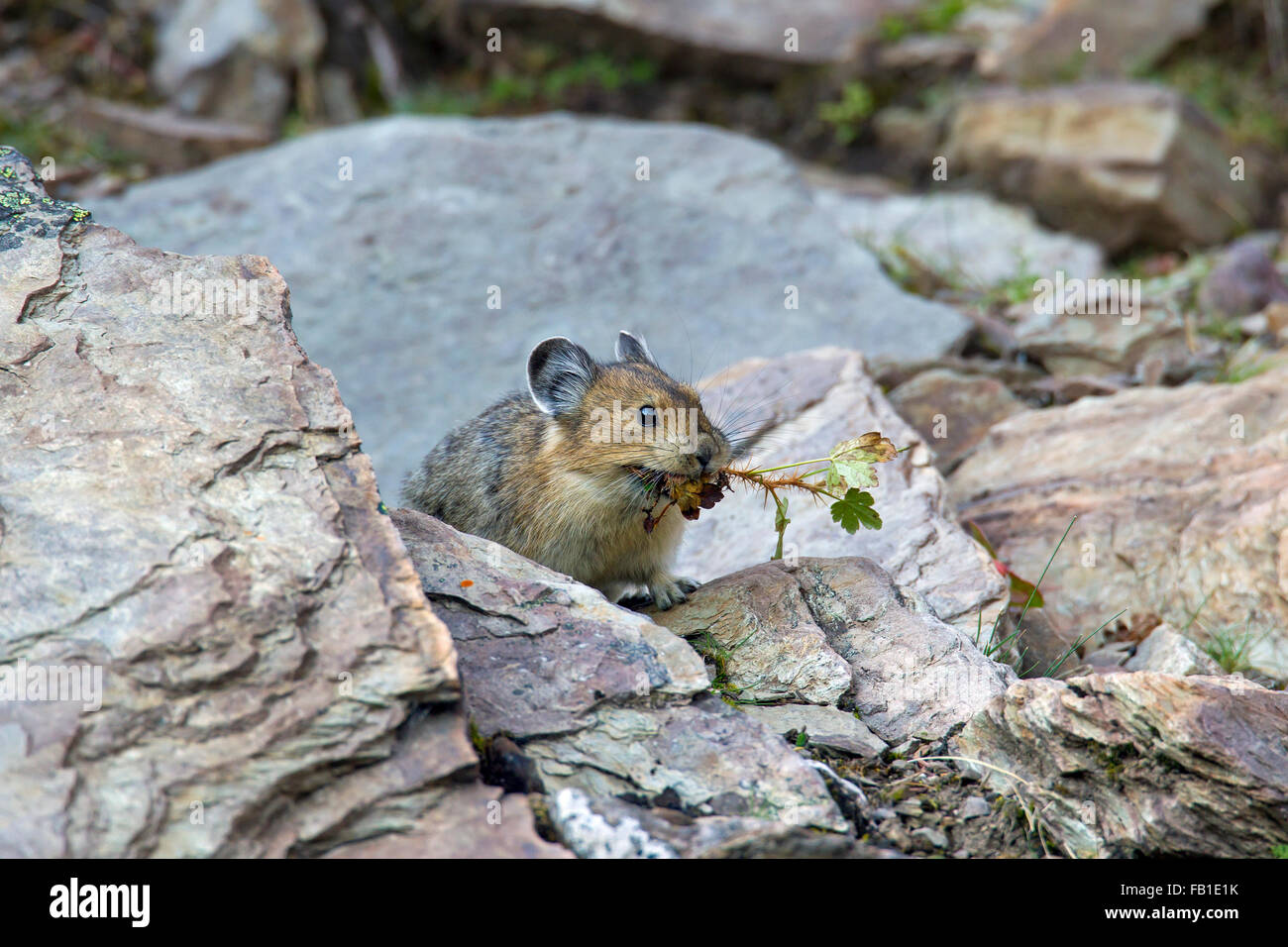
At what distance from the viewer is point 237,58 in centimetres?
1525

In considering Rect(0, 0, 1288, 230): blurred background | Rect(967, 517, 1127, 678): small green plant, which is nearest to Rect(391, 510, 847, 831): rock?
Rect(967, 517, 1127, 678): small green plant

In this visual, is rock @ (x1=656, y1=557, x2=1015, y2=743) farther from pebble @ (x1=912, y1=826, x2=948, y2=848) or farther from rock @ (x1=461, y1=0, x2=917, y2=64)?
rock @ (x1=461, y1=0, x2=917, y2=64)

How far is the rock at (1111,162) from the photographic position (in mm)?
13477

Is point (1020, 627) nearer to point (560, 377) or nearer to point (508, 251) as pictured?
point (560, 377)

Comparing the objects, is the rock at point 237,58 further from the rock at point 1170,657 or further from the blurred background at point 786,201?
the rock at point 1170,657

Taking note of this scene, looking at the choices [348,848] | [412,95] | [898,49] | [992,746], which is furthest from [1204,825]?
[412,95]

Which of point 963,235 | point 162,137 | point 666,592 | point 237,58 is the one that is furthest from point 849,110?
point 666,592

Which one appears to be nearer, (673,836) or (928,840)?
(673,836)

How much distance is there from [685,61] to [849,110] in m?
2.30

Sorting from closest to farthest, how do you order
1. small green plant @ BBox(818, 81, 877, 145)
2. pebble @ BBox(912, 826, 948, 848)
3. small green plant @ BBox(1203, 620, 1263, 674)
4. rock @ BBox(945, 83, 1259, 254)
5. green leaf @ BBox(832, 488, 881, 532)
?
pebble @ BBox(912, 826, 948, 848), green leaf @ BBox(832, 488, 881, 532), small green plant @ BBox(1203, 620, 1263, 674), rock @ BBox(945, 83, 1259, 254), small green plant @ BBox(818, 81, 877, 145)

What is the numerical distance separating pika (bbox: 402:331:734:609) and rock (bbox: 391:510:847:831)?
1.06 m

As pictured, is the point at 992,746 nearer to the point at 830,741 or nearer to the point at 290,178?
the point at 830,741

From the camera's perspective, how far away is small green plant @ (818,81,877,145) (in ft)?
50.6

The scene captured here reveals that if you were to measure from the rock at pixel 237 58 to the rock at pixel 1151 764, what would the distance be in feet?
44.7
